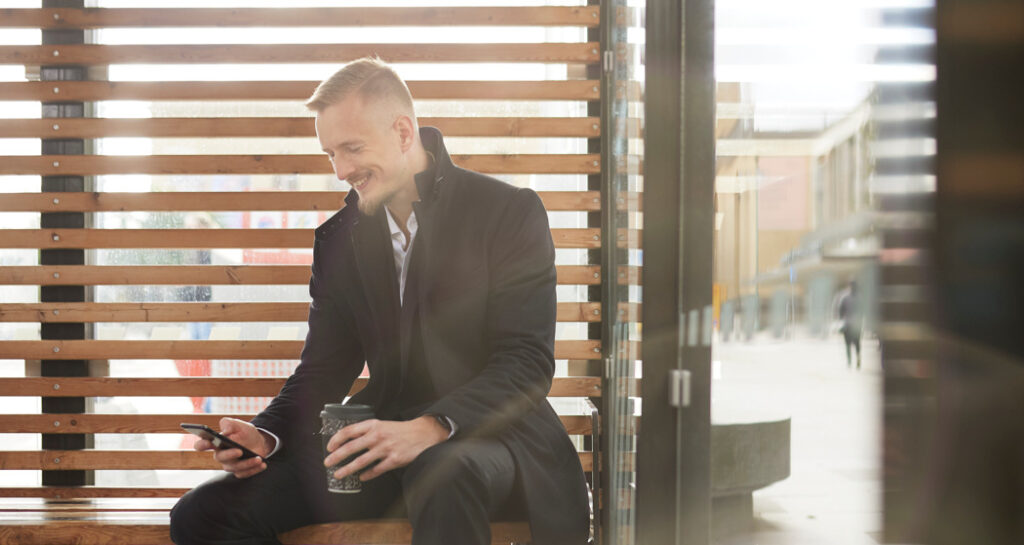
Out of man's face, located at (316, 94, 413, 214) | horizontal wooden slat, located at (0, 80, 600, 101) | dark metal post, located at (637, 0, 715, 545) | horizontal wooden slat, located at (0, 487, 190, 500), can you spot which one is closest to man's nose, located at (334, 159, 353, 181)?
man's face, located at (316, 94, 413, 214)

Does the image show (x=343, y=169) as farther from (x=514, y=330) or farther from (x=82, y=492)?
(x=82, y=492)

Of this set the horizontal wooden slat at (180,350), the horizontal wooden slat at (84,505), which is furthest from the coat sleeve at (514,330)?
the horizontal wooden slat at (84,505)

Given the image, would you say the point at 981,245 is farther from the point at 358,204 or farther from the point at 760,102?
the point at 358,204

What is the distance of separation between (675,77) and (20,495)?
3146 mm

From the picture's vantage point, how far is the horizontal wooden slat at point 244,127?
10.2 feet

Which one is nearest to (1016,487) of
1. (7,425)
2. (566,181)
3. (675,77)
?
(675,77)

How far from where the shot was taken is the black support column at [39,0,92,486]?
124 inches

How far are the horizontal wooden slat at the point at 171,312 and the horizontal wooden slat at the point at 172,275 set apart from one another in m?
0.09

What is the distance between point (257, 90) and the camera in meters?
3.12

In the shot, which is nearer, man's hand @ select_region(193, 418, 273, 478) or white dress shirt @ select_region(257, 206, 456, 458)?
man's hand @ select_region(193, 418, 273, 478)

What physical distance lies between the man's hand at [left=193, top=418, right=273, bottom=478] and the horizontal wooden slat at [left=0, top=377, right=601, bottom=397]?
3.38 ft

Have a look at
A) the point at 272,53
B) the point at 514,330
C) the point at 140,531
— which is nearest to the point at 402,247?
the point at 514,330

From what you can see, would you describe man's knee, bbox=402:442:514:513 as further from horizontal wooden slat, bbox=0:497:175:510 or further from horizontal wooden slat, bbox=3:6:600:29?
horizontal wooden slat, bbox=3:6:600:29

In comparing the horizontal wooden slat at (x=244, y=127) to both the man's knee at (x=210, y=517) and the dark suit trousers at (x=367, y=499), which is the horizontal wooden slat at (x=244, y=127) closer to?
the dark suit trousers at (x=367, y=499)
